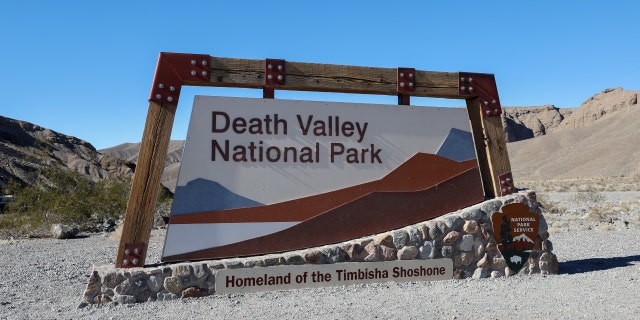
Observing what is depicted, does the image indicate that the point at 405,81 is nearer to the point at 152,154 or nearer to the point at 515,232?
the point at 515,232

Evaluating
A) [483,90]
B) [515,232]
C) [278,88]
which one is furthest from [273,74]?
[515,232]

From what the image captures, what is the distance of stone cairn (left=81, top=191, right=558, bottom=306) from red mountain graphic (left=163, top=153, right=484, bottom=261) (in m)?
0.14

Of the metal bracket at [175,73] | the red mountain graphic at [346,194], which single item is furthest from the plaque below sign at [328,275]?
the metal bracket at [175,73]

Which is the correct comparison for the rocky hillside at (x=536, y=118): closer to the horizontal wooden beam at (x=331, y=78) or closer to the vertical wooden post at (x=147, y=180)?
the horizontal wooden beam at (x=331, y=78)

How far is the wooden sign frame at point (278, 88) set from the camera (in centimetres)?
668

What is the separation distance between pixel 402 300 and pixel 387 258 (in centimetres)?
86

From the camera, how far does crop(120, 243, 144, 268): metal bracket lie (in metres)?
6.54

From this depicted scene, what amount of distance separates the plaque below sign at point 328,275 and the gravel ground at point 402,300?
10 centimetres

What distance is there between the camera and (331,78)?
24.4 feet

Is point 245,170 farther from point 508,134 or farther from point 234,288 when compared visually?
point 508,134

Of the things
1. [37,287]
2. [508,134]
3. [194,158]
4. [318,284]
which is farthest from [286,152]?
[508,134]

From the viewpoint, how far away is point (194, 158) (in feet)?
22.4

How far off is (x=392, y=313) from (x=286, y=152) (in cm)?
239

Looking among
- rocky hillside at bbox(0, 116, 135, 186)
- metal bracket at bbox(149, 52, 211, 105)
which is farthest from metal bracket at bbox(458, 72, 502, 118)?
rocky hillside at bbox(0, 116, 135, 186)
